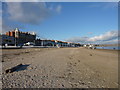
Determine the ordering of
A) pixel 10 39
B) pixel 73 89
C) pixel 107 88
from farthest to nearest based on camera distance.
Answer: pixel 10 39, pixel 107 88, pixel 73 89

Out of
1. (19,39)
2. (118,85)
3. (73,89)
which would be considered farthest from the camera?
(19,39)

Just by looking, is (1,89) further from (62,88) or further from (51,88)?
(62,88)

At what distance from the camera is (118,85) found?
145 inches

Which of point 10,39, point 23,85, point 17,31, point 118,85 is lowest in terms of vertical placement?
point 118,85

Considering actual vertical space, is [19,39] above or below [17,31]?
below

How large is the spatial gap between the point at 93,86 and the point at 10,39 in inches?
3763

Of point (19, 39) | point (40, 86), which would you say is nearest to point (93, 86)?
point (40, 86)

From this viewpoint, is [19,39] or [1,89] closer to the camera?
[1,89]

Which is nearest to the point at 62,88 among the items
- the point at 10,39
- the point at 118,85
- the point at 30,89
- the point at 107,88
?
the point at 30,89

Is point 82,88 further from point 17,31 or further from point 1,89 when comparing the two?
point 17,31

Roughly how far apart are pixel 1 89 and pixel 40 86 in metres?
1.42

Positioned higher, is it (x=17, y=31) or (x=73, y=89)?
(x=17, y=31)

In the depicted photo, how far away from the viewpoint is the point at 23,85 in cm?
325

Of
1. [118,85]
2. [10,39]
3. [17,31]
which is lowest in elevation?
[118,85]
